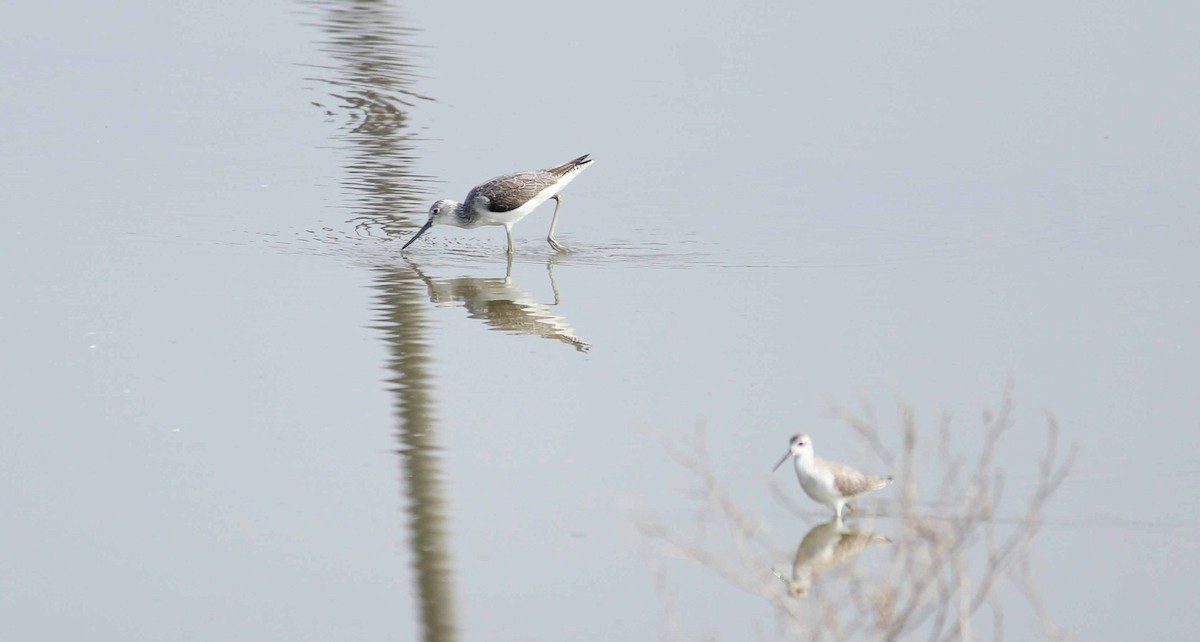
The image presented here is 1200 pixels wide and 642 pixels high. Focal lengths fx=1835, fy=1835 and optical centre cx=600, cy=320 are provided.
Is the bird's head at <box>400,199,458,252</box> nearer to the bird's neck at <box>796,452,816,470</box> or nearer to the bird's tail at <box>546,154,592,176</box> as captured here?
the bird's tail at <box>546,154,592,176</box>

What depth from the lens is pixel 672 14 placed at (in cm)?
2475

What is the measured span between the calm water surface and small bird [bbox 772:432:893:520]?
0.93ft

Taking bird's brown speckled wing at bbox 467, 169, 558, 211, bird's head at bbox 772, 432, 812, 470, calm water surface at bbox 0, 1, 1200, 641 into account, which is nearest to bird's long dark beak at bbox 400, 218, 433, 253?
calm water surface at bbox 0, 1, 1200, 641

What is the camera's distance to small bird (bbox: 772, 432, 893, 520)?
8.01 meters

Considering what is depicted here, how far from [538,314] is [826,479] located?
3.94 meters

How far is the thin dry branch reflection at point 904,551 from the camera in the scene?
5281mm

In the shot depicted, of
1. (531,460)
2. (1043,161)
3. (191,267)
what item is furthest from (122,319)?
(1043,161)

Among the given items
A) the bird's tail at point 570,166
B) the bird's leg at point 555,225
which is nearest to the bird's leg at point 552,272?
the bird's leg at point 555,225

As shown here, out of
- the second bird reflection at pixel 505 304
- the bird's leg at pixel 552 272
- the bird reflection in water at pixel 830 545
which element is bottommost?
the bird's leg at pixel 552 272

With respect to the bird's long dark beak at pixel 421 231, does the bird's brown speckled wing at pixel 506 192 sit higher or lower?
higher

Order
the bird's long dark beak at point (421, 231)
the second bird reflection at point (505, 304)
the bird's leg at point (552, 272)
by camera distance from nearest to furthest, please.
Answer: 1. the second bird reflection at point (505, 304)
2. the bird's leg at point (552, 272)
3. the bird's long dark beak at point (421, 231)

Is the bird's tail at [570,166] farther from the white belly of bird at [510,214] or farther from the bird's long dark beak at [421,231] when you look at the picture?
the bird's long dark beak at [421,231]

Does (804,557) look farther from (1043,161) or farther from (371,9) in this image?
(371,9)

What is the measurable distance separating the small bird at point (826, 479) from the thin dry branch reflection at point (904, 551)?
0.12 metres
